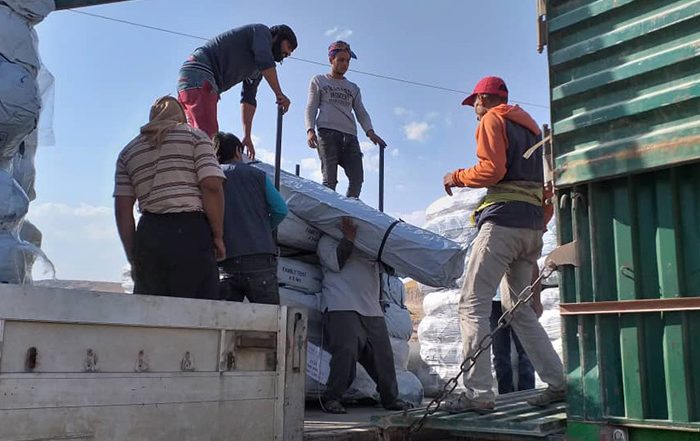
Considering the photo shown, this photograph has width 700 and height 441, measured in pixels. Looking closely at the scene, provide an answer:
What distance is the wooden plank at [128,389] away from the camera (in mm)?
1739

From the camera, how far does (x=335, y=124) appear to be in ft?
18.2

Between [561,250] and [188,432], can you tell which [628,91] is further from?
[188,432]

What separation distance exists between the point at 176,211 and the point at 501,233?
1501mm

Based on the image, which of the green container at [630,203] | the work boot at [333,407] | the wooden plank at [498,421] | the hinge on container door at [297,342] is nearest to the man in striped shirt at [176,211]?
the hinge on container door at [297,342]

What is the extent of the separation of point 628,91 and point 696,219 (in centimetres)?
50

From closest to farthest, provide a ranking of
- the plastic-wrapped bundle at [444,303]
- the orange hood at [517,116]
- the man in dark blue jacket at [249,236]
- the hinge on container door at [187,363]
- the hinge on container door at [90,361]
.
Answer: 1. the hinge on container door at [90,361]
2. the hinge on container door at [187,363]
3. the orange hood at [517,116]
4. the man in dark blue jacket at [249,236]
5. the plastic-wrapped bundle at [444,303]

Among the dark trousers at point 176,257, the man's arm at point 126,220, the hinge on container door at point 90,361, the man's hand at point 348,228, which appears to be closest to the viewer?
the hinge on container door at point 90,361

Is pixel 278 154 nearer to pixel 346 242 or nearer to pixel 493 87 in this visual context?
pixel 346 242

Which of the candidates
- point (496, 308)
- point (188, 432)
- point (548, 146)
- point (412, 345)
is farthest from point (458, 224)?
point (188, 432)

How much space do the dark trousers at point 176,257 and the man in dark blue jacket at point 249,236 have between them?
0.63m

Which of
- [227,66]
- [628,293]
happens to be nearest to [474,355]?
[628,293]

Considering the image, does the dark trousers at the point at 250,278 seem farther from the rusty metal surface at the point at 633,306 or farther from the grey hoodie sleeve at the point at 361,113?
the grey hoodie sleeve at the point at 361,113

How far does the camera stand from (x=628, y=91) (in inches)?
93.3

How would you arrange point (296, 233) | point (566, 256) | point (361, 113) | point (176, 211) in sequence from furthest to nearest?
point (361, 113)
point (296, 233)
point (176, 211)
point (566, 256)
